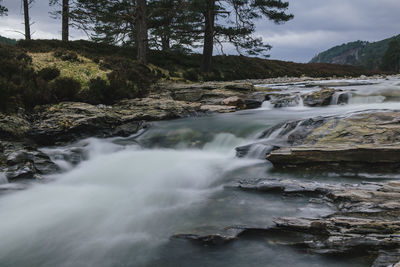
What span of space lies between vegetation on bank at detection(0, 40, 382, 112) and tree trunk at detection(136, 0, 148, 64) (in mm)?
1712

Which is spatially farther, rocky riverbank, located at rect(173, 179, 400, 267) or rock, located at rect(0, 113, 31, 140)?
rock, located at rect(0, 113, 31, 140)

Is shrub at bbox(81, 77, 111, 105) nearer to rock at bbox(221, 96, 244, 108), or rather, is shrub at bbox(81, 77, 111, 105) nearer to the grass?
the grass

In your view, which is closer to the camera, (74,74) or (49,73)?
(49,73)

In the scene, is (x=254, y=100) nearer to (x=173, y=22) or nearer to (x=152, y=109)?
(x=152, y=109)

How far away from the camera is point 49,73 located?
1098 cm

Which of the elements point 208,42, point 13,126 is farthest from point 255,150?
point 208,42

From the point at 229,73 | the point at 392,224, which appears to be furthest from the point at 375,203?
the point at 229,73

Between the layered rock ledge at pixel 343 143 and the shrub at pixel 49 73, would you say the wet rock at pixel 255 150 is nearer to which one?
the layered rock ledge at pixel 343 143

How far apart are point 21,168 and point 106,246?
3.38 meters

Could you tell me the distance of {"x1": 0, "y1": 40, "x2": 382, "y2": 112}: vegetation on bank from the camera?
9297 mm

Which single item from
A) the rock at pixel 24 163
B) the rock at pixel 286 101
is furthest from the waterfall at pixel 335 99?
the rock at pixel 24 163

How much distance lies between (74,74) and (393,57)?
92.1 m

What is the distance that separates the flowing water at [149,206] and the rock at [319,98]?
4008 mm

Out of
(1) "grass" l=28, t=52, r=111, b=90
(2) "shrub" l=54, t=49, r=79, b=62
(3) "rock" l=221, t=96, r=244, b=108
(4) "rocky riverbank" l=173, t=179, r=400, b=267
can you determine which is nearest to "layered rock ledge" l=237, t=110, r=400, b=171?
(4) "rocky riverbank" l=173, t=179, r=400, b=267
